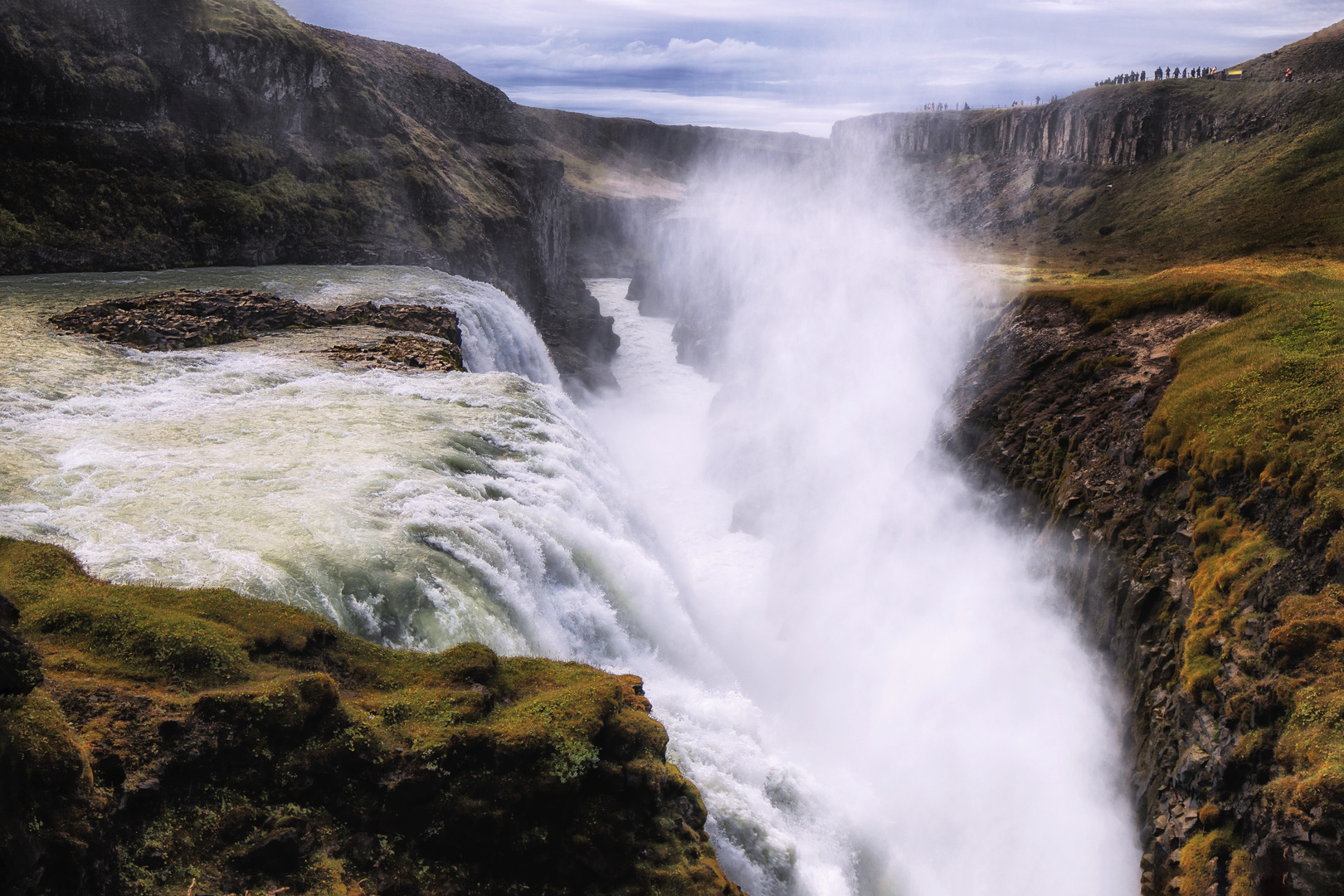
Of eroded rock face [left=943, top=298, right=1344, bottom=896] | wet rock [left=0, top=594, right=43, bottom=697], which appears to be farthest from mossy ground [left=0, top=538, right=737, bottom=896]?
eroded rock face [left=943, top=298, right=1344, bottom=896]

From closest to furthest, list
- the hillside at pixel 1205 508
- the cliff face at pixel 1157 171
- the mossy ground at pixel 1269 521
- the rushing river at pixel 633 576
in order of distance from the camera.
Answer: the mossy ground at pixel 1269 521 → the hillside at pixel 1205 508 → the rushing river at pixel 633 576 → the cliff face at pixel 1157 171

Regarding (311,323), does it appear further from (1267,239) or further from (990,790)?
(1267,239)

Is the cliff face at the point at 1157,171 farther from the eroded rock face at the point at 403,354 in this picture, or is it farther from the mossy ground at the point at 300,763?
the mossy ground at the point at 300,763

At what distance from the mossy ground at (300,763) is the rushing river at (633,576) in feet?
6.80

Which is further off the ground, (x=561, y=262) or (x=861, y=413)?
(x=561, y=262)

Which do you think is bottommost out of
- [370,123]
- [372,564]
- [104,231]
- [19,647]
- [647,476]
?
[647,476]

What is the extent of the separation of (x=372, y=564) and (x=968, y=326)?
33420 millimetres

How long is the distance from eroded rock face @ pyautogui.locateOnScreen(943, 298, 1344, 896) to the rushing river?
1567 mm

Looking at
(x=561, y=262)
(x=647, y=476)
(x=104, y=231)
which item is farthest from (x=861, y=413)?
(x=561, y=262)

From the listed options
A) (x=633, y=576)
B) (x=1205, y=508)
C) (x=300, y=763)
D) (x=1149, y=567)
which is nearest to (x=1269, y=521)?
(x=1205, y=508)

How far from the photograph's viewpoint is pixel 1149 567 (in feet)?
56.9

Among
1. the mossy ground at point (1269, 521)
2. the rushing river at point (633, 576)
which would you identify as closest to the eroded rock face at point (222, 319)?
the rushing river at point (633, 576)

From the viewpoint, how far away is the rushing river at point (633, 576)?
12.5 metres

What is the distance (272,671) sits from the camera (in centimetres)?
876
